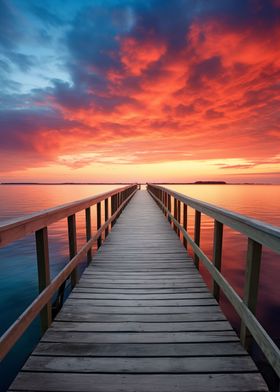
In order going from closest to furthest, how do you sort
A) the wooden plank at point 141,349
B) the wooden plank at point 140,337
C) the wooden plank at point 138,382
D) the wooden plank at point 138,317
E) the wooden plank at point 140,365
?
the wooden plank at point 138,382 < the wooden plank at point 140,365 < the wooden plank at point 141,349 < the wooden plank at point 140,337 < the wooden plank at point 138,317

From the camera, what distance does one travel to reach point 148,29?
964cm

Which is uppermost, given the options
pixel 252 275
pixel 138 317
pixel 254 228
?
pixel 254 228

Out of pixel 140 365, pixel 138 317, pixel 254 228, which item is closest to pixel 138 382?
pixel 140 365

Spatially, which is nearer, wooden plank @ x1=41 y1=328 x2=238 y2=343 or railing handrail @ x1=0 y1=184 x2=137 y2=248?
railing handrail @ x1=0 y1=184 x2=137 y2=248

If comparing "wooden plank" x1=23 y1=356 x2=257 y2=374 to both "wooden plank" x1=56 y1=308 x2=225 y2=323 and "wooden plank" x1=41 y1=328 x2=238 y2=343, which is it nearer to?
"wooden plank" x1=41 y1=328 x2=238 y2=343

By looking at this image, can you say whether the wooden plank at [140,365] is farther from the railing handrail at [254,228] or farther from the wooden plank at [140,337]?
the railing handrail at [254,228]

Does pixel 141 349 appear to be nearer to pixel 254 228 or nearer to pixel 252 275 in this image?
pixel 252 275

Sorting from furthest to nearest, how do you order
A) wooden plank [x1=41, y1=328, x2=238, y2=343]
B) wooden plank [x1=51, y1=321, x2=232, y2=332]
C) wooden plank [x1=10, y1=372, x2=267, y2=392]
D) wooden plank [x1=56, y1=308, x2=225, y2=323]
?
wooden plank [x1=56, y1=308, x2=225, y2=323]
wooden plank [x1=51, y1=321, x2=232, y2=332]
wooden plank [x1=41, y1=328, x2=238, y2=343]
wooden plank [x1=10, y1=372, x2=267, y2=392]

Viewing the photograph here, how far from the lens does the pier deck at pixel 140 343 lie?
65.9 inches

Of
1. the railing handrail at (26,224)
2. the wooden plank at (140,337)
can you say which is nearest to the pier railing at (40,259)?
the railing handrail at (26,224)

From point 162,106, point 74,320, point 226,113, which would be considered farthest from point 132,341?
point 162,106

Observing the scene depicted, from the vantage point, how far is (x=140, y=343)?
2096 millimetres

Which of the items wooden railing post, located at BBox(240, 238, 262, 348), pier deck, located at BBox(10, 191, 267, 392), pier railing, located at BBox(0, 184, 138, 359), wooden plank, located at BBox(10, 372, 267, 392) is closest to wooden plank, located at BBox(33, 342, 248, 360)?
pier deck, located at BBox(10, 191, 267, 392)

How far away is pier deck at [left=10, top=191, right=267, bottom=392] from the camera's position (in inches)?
65.9
